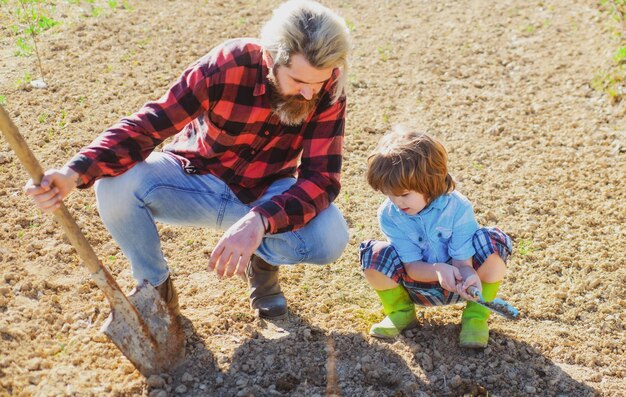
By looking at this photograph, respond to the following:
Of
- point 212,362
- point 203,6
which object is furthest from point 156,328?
point 203,6

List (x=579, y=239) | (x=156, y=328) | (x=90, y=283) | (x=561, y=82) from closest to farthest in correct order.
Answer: (x=156, y=328) < (x=90, y=283) < (x=579, y=239) < (x=561, y=82)

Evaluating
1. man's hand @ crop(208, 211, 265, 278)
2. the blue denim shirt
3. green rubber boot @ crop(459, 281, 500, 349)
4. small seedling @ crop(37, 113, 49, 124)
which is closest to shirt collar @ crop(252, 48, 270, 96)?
man's hand @ crop(208, 211, 265, 278)

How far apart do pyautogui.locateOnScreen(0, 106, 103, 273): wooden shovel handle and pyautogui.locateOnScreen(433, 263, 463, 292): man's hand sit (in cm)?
125

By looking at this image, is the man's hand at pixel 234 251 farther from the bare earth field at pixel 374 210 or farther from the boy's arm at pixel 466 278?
the boy's arm at pixel 466 278

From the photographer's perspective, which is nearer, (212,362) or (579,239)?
(212,362)

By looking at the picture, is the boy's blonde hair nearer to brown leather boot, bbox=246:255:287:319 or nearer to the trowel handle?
the trowel handle

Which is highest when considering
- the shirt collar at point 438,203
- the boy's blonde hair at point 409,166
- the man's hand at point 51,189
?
the man's hand at point 51,189

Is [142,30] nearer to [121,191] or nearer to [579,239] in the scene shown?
[121,191]

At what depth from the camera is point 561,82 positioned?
5.40m

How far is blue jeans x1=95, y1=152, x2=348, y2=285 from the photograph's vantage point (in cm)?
296

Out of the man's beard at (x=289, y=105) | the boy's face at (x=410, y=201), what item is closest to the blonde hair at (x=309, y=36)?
the man's beard at (x=289, y=105)

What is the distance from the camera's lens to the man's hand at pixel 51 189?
2.52 metres

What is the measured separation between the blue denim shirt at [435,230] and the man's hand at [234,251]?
0.60m

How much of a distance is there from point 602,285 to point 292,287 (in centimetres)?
143
